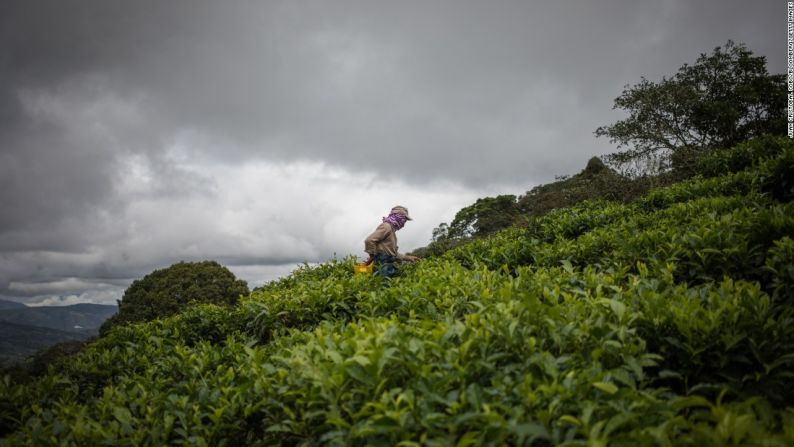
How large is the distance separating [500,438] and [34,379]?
15.8ft

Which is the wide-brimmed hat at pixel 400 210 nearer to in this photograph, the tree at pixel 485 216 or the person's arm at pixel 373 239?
the person's arm at pixel 373 239

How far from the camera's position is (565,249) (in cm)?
554

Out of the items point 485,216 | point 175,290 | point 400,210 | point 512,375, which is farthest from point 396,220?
point 485,216

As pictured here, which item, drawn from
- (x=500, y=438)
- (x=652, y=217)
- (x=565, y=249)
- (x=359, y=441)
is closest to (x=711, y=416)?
(x=500, y=438)

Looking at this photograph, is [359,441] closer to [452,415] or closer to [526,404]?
[452,415]

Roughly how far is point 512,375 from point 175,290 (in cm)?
1889

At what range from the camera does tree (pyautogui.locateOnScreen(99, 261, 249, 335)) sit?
55.6 ft

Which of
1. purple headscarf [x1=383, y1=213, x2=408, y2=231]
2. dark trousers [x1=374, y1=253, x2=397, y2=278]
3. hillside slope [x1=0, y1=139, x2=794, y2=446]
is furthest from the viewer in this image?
purple headscarf [x1=383, y1=213, x2=408, y2=231]

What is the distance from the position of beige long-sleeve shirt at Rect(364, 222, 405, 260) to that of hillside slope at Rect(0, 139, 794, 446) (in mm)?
3125

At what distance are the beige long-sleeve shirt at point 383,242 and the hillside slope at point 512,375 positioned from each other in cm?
313

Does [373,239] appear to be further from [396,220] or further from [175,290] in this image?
[175,290]

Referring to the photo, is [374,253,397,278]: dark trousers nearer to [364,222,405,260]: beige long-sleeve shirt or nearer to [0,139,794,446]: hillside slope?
[364,222,405,260]: beige long-sleeve shirt

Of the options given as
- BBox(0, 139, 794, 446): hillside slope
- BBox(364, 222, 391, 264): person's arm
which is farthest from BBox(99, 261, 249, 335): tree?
BBox(0, 139, 794, 446): hillside slope

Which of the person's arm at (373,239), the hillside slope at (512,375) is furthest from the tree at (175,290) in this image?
the hillside slope at (512,375)
